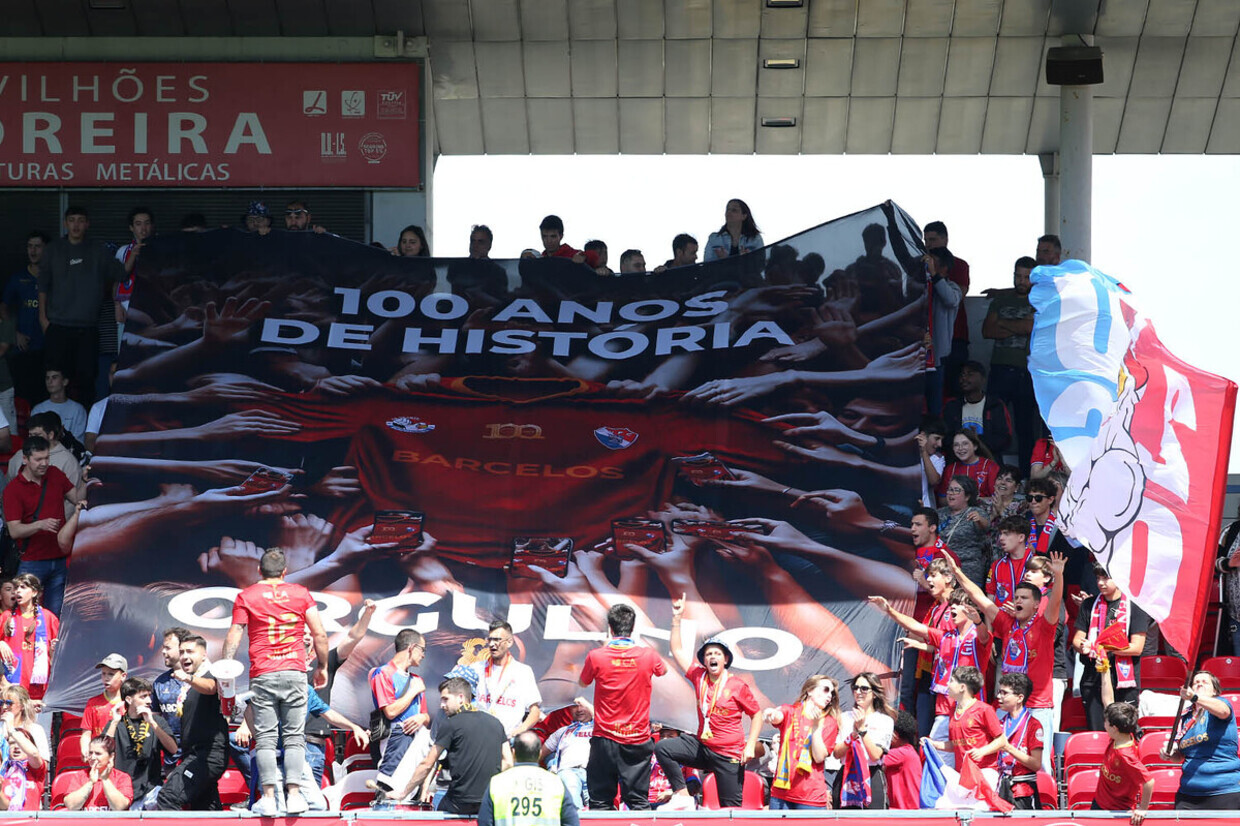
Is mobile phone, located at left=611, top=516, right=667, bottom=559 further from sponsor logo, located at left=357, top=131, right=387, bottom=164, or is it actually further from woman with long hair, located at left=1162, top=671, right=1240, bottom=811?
sponsor logo, located at left=357, top=131, right=387, bottom=164

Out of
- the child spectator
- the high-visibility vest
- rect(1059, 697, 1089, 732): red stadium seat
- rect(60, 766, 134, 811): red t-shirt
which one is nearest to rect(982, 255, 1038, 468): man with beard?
rect(1059, 697, 1089, 732): red stadium seat

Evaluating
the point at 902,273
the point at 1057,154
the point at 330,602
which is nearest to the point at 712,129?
the point at 1057,154

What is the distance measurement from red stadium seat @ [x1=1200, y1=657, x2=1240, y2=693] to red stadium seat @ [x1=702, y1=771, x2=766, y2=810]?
399 cm

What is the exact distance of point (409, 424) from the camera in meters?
16.8

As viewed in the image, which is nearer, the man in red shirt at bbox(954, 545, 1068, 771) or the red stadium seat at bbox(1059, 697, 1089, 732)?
the man in red shirt at bbox(954, 545, 1068, 771)

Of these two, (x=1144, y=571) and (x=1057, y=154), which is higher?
(x=1057, y=154)

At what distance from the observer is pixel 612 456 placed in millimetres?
16547

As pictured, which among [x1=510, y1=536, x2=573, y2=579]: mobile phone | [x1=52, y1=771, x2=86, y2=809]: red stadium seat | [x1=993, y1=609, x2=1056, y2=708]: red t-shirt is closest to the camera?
[x1=52, y1=771, x2=86, y2=809]: red stadium seat

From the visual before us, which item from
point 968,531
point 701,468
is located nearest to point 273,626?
point 701,468

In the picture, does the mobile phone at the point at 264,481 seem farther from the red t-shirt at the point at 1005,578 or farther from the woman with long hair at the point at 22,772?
the red t-shirt at the point at 1005,578

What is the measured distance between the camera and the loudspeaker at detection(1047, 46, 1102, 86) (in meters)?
19.5

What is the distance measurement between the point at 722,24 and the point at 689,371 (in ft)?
16.2

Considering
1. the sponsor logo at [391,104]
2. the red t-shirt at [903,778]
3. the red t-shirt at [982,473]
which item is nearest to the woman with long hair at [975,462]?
the red t-shirt at [982,473]

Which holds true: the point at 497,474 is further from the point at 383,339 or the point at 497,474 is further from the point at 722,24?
the point at 722,24
